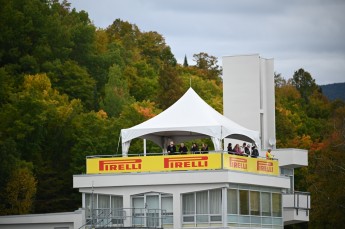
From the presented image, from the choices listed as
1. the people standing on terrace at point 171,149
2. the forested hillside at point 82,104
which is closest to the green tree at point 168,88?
the forested hillside at point 82,104

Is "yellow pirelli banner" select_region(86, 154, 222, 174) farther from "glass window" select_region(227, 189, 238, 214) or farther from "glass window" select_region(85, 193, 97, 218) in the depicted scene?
"glass window" select_region(227, 189, 238, 214)

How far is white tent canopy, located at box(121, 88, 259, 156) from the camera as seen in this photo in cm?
7138

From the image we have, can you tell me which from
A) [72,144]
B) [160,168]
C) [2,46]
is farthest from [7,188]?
[2,46]

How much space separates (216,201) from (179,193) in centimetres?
194

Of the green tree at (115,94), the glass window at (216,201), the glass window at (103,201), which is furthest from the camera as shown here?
the green tree at (115,94)

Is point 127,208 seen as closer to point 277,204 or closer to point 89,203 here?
point 89,203

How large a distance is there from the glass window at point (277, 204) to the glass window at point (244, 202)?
9.71 ft

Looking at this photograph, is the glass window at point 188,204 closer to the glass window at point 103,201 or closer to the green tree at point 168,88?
the glass window at point 103,201

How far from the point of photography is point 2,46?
11456 cm

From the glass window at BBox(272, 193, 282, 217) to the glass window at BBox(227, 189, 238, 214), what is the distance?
13.3 feet

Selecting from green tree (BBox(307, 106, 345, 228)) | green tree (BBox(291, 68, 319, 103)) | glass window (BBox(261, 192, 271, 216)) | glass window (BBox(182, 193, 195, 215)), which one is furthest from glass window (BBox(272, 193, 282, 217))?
green tree (BBox(291, 68, 319, 103))

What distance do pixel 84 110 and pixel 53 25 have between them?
949 cm

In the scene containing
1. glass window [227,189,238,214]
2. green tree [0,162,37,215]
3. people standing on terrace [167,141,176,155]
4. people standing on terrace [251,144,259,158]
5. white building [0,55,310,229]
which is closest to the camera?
white building [0,55,310,229]

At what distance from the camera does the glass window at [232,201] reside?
70.1 meters
